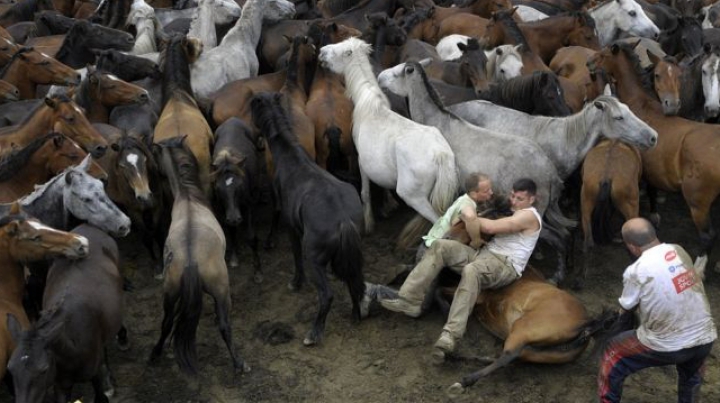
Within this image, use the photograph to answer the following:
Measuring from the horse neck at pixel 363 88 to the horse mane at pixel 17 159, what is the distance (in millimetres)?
3044

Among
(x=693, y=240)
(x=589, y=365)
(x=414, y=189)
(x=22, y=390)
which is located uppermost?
(x=22, y=390)

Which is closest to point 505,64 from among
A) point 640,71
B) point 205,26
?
point 640,71

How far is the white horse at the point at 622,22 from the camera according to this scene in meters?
11.0

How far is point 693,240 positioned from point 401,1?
6307 mm

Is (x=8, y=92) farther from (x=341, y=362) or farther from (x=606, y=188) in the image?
(x=606, y=188)

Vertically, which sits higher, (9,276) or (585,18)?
(9,276)

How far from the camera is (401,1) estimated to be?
12.2m

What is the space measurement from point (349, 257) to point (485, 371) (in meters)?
1.39

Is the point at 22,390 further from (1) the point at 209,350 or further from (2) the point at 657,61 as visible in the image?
Answer: (2) the point at 657,61

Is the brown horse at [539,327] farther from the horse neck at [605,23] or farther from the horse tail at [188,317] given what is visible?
the horse neck at [605,23]

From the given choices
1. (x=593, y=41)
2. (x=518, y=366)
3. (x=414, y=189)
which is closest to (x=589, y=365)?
(x=518, y=366)

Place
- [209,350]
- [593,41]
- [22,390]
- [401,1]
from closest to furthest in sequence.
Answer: [22,390] → [209,350] → [593,41] → [401,1]

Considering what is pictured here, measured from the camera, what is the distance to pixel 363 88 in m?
8.07

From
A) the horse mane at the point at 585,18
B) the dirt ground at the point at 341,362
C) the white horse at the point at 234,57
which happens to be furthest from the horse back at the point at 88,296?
the horse mane at the point at 585,18
